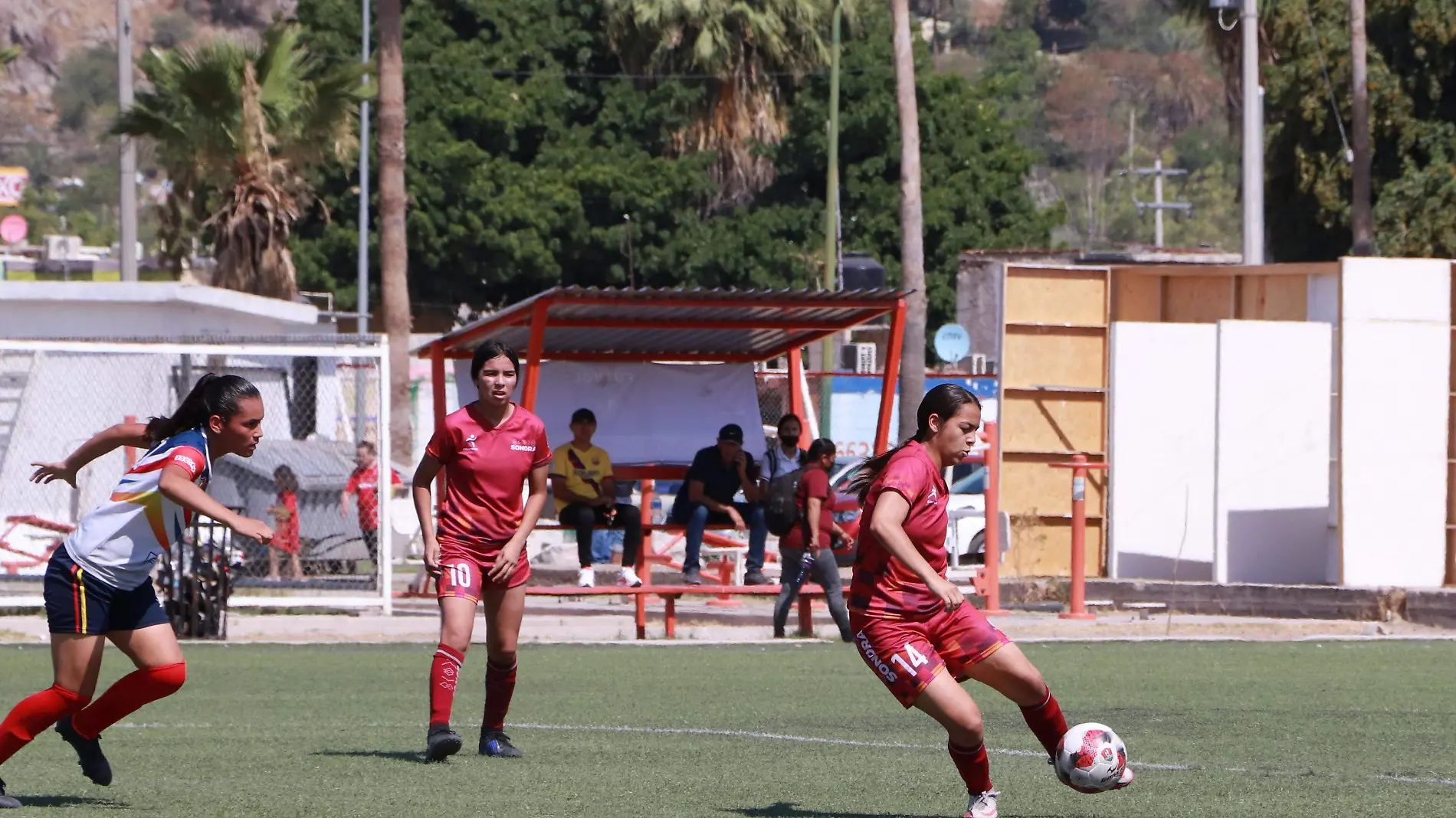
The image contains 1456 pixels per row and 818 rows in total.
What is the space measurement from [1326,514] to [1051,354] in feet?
11.5

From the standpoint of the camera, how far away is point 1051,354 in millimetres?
23609

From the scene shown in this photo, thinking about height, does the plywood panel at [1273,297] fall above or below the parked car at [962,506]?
above

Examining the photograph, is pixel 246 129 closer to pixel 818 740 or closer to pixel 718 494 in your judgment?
pixel 718 494

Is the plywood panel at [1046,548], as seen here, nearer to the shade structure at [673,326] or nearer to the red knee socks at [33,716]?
the shade structure at [673,326]

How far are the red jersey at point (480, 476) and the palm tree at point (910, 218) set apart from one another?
58.4ft

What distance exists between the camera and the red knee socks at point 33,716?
784 centimetres

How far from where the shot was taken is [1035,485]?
77.2 feet

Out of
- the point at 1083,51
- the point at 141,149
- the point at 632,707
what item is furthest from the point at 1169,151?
the point at 632,707

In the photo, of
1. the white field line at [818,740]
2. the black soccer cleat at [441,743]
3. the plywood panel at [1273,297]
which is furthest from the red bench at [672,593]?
the plywood panel at [1273,297]

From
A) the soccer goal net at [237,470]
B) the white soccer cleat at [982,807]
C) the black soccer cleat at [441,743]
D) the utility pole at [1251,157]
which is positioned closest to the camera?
the white soccer cleat at [982,807]

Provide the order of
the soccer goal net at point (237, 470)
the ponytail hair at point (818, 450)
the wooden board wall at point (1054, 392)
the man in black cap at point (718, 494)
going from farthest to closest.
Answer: the wooden board wall at point (1054, 392), the soccer goal net at point (237, 470), the man in black cap at point (718, 494), the ponytail hair at point (818, 450)

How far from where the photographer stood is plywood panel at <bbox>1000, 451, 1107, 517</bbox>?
23.5 metres

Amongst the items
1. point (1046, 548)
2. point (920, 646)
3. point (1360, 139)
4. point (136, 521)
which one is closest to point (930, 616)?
point (920, 646)

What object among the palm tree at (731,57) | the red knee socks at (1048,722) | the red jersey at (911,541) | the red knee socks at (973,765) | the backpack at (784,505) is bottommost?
the red knee socks at (973,765)
